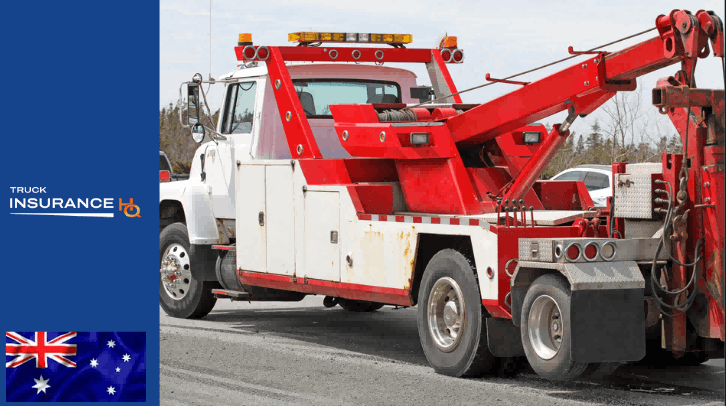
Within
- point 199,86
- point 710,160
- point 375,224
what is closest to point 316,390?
point 375,224

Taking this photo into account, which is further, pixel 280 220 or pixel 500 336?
pixel 280 220

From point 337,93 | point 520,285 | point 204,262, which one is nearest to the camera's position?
point 520,285

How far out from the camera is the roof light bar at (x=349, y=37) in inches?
468

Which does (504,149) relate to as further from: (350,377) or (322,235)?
(350,377)

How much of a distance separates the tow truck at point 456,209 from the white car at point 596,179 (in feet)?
30.7

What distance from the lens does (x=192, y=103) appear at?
11.9 metres

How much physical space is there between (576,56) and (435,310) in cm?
245

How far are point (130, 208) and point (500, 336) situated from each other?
3813mm

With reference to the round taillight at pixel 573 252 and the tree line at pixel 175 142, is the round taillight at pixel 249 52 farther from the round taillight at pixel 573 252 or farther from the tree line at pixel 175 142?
the tree line at pixel 175 142

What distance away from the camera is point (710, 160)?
768cm

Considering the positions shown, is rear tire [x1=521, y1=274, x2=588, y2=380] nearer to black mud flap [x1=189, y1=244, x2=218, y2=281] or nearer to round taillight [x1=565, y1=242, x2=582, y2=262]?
round taillight [x1=565, y1=242, x2=582, y2=262]

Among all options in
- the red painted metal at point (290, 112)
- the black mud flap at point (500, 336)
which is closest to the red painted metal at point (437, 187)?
the red painted metal at point (290, 112)

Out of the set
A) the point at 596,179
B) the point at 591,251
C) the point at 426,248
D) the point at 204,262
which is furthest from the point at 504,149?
the point at 596,179

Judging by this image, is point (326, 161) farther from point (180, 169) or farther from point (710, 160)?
point (180, 169)
